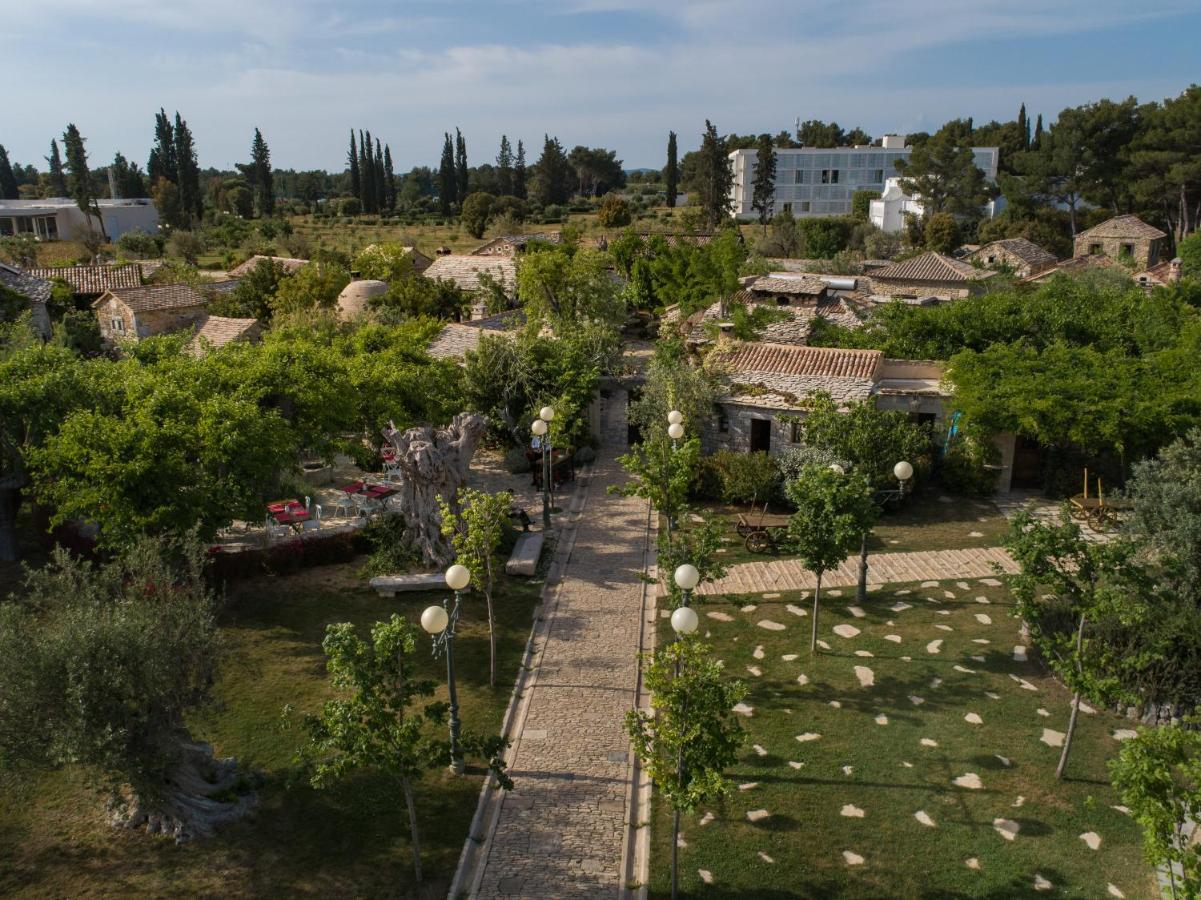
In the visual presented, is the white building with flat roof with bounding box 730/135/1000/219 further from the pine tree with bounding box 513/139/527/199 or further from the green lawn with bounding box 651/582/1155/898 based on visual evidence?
the green lawn with bounding box 651/582/1155/898

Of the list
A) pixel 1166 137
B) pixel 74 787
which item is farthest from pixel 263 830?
pixel 1166 137

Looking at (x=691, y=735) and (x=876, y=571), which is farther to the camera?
(x=876, y=571)

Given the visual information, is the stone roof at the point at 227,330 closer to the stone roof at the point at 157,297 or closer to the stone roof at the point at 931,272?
the stone roof at the point at 157,297

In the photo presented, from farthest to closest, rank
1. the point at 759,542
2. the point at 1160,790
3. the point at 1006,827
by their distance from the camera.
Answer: the point at 759,542 < the point at 1006,827 < the point at 1160,790

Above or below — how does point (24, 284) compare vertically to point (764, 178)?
below

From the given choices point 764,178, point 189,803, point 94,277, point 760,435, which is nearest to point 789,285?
point 760,435

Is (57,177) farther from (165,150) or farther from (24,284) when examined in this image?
(24,284)
